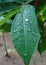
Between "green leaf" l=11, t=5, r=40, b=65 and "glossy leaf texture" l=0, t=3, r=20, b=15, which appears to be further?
"glossy leaf texture" l=0, t=3, r=20, b=15

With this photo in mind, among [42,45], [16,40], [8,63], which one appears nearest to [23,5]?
[16,40]

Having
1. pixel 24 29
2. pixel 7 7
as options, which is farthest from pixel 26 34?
pixel 7 7

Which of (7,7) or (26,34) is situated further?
(7,7)

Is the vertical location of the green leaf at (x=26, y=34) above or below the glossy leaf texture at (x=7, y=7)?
above

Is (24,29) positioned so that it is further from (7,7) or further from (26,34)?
(7,7)

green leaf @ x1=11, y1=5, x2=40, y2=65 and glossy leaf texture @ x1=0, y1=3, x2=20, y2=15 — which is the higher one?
green leaf @ x1=11, y1=5, x2=40, y2=65

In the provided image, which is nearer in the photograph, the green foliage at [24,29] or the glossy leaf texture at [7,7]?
the green foliage at [24,29]

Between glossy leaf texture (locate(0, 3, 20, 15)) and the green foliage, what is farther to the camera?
glossy leaf texture (locate(0, 3, 20, 15))

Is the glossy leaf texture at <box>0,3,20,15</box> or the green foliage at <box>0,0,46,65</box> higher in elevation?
the green foliage at <box>0,0,46,65</box>
